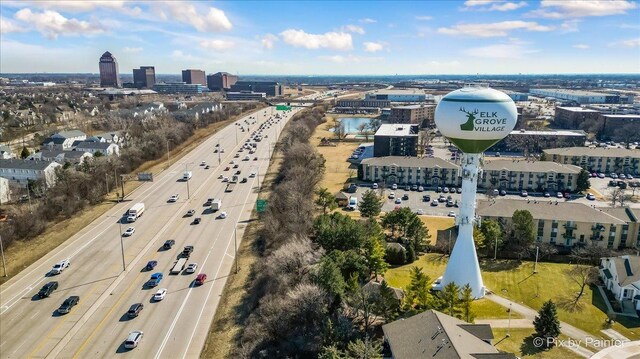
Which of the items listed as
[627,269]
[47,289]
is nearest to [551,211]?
[627,269]

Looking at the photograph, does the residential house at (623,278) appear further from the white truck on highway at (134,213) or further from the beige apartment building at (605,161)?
the white truck on highway at (134,213)

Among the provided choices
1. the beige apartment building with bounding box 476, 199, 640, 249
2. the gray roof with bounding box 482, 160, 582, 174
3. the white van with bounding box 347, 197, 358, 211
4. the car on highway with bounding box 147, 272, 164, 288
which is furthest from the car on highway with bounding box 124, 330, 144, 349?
the gray roof with bounding box 482, 160, 582, 174

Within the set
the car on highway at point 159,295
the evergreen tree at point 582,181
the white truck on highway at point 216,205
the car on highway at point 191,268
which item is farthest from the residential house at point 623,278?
the white truck on highway at point 216,205

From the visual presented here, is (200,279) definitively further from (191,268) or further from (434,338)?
(434,338)

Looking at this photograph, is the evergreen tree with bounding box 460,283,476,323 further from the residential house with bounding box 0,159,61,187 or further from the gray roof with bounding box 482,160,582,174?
the residential house with bounding box 0,159,61,187

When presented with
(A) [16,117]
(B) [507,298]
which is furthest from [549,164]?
(A) [16,117]

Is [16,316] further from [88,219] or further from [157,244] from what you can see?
[88,219]
